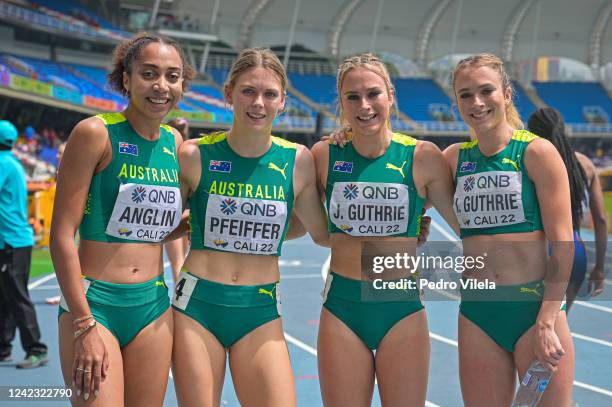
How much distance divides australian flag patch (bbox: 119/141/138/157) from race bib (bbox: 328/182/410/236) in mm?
1016

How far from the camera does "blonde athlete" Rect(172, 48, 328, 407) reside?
10.1 ft

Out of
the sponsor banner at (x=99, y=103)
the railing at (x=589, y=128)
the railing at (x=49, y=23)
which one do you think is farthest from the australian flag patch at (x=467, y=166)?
the railing at (x=589, y=128)

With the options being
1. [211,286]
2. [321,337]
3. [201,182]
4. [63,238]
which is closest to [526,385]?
[321,337]

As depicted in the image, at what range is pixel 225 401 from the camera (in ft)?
17.1

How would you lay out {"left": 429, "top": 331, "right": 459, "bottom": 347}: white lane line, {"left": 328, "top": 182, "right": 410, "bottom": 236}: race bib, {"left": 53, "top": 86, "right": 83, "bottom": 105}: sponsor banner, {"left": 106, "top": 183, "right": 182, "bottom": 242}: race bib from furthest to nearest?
1. {"left": 53, "top": 86, "right": 83, "bottom": 105}: sponsor banner
2. {"left": 429, "top": 331, "right": 459, "bottom": 347}: white lane line
3. {"left": 328, "top": 182, "right": 410, "bottom": 236}: race bib
4. {"left": 106, "top": 183, "right": 182, "bottom": 242}: race bib

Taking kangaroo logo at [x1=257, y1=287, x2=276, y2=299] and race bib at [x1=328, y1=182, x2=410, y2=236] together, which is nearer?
kangaroo logo at [x1=257, y1=287, x2=276, y2=299]

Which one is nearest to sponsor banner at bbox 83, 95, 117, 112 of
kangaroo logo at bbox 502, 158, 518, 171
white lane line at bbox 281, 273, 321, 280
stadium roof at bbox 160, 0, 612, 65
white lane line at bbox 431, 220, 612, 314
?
stadium roof at bbox 160, 0, 612, 65

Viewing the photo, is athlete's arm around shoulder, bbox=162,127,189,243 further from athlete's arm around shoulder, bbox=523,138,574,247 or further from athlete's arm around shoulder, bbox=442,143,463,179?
athlete's arm around shoulder, bbox=523,138,574,247

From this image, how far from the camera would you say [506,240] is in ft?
10.6

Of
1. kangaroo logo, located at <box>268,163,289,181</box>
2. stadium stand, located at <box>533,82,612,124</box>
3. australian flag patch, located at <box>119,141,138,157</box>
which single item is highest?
stadium stand, located at <box>533,82,612,124</box>

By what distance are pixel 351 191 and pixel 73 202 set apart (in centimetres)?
133

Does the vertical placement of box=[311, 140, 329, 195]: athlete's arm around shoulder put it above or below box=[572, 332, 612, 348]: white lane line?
above

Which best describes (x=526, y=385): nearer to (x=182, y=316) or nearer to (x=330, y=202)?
(x=330, y=202)

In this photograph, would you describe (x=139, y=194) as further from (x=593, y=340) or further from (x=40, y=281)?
(x=40, y=281)
